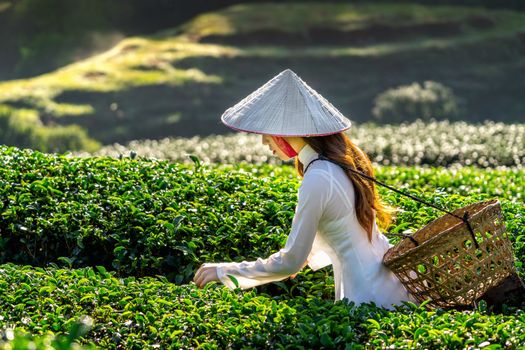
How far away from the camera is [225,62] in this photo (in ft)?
61.6

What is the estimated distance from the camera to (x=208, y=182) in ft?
18.5

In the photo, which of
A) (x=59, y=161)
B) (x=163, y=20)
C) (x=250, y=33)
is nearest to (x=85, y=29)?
(x=163, y=20)

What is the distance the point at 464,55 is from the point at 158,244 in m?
16.3

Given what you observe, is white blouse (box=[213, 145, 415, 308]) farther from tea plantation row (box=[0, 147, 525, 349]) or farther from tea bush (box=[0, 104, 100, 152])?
tea bush (box=[0, 104, 100, 152])

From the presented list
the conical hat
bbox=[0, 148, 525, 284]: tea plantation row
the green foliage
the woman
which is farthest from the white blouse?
the green foliage

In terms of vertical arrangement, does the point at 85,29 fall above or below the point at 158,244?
below

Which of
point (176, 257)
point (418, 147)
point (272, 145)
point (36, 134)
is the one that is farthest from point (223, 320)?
point (36, 134)

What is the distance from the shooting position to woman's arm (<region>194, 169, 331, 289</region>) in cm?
394

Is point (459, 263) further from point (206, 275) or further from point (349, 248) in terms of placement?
point (206, 275)

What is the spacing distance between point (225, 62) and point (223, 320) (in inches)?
602

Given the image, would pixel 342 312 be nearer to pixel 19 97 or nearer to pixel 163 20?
pixel 19 97

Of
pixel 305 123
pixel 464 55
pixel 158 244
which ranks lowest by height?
pixel 464 55

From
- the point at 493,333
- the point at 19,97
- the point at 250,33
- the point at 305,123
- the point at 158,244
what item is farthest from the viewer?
the point at 250,33

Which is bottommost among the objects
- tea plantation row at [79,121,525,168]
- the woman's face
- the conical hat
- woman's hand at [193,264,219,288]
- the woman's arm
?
tea plantation row at [79,121,525,168]
